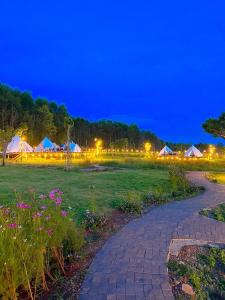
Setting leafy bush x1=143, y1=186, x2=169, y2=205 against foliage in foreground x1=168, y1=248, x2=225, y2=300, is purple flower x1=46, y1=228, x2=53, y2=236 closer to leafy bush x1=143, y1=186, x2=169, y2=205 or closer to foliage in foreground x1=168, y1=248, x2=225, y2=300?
foliage in foreground x1=168, y1=248, x2=225, y2=300

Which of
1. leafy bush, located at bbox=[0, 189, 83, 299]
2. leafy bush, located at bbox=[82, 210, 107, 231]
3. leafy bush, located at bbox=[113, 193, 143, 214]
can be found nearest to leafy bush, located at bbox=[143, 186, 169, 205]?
leafy bush, located at bbox=[113, 193, 143, 214]

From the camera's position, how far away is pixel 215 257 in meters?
5.42

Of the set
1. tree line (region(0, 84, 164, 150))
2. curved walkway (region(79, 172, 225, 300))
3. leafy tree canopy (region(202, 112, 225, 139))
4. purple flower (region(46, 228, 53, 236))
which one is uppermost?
tree line (region(0, 84, 164, 150))

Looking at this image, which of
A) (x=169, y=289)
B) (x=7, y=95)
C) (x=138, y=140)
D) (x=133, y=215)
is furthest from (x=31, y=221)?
(x=138, y=140)

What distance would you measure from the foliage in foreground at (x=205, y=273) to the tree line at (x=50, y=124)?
1308 inches

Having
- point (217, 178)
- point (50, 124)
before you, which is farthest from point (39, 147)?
point (217, 178)

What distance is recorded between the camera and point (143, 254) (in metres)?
5.19

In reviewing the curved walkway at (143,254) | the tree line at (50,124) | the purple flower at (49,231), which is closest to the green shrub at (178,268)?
the curved walkway at (143,254)

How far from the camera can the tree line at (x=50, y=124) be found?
50969mm

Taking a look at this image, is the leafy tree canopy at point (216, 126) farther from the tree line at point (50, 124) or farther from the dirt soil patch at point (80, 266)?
the dirt soil patch at point (80, 266)

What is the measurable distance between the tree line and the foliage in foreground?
33.2 meters

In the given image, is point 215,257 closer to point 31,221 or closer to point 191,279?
point 191,279

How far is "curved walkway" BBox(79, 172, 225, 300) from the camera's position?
3.98 meters

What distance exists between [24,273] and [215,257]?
122 inches
